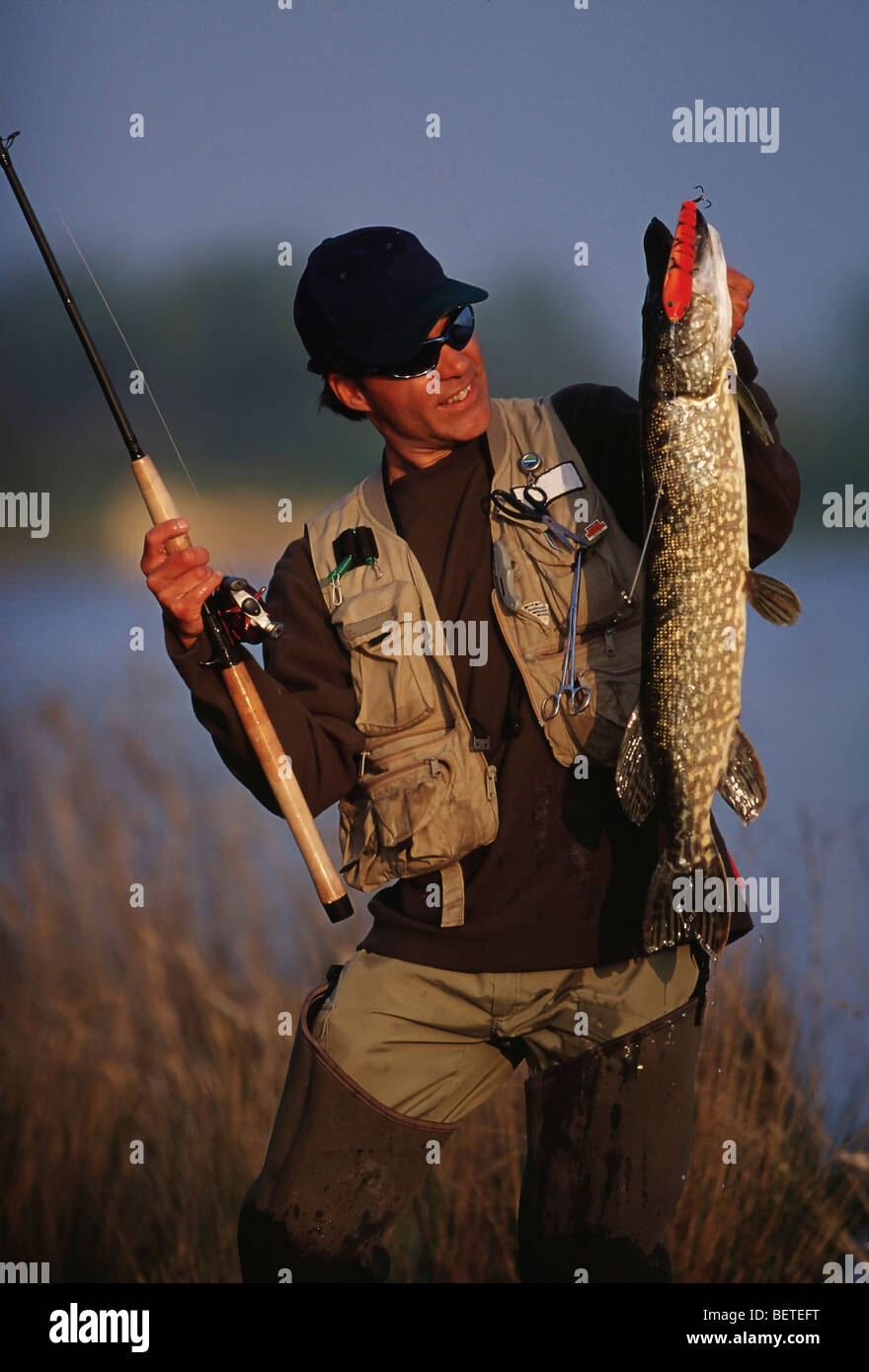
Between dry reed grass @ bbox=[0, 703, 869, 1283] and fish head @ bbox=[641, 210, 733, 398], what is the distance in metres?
2.33

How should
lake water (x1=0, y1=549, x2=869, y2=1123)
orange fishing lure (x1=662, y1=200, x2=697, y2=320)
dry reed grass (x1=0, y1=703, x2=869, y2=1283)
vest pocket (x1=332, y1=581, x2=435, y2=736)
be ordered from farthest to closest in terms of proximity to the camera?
lake water (x1=0, y1=549, x2=869, y2=1123), dry reed grass (x1=0, y1=703, x2=869, y2=1283), vest pocket (x1=332, y1=581, x2=435, y2=736), orange fishing lure (x1=662, y1=200, x2=697, y2=320)

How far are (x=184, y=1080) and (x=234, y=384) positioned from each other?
5.83m

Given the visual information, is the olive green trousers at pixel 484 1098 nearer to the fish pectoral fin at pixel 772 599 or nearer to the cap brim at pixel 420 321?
the fish pectoral fin at pixel 772 599

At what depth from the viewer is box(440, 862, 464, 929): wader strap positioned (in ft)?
9.17

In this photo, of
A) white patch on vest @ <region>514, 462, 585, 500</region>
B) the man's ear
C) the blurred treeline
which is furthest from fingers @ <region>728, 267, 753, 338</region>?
the blurred treeline

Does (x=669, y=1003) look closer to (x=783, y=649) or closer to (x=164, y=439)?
(x=783, y=649)

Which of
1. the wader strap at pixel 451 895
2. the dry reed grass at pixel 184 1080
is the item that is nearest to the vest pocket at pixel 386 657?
the wader strap at pixel 451 895

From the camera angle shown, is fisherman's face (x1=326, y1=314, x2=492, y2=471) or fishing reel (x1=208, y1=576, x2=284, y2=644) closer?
fishing reel (x1=208, y1=576, x2=284, y2=644)

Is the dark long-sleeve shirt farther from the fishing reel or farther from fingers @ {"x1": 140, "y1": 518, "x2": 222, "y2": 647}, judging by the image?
fingers @ {"x1": 140, "y1": 518, "x2": 222, "y2": 647}

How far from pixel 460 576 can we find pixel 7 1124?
2507 mm

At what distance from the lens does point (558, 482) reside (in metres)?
2.82

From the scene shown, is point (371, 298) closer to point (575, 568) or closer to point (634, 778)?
point (575, 568)

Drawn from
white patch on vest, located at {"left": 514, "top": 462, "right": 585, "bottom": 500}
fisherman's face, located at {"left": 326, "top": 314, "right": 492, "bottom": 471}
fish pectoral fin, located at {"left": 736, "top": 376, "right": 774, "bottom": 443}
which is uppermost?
A: fisherman's face, located at {"left": 326, "top": 314, "right": 492, "bottom": 471}
